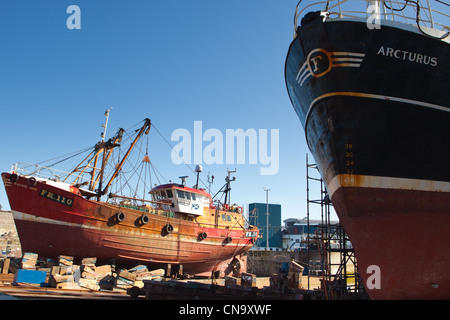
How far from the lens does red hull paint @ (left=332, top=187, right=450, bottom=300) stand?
752 centimetres

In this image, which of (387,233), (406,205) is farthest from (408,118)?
(387,233)

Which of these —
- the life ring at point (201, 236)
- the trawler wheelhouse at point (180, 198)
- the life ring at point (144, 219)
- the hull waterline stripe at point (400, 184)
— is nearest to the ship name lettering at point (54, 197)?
the life ring at point (144, 219)

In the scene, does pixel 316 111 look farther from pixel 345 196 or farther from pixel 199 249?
pixel 199 249

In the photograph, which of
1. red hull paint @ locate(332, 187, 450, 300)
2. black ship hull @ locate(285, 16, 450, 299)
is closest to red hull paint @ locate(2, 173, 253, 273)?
black ship hull @ locate(285, 16, 450, 299)

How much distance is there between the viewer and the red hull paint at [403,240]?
24.7 feet

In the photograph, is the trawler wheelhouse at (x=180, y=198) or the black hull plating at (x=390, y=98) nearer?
the black hull plating at (x=390, y=98)

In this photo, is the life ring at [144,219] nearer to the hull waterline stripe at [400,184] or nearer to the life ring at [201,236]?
the life ring at [201,236]

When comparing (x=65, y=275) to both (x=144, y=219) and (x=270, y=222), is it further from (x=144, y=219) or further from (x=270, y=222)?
(x=270, y=222)

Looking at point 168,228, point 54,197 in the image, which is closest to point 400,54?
point 168,228

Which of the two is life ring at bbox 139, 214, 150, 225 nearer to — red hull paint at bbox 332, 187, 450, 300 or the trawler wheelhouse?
the trawler wheelhouse

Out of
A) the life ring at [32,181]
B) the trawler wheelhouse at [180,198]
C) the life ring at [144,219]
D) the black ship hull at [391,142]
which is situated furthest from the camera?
the trawler wheelhouse at [180,198]

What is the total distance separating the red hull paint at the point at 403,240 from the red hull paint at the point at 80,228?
542 inches

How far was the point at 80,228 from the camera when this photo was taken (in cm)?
1633
